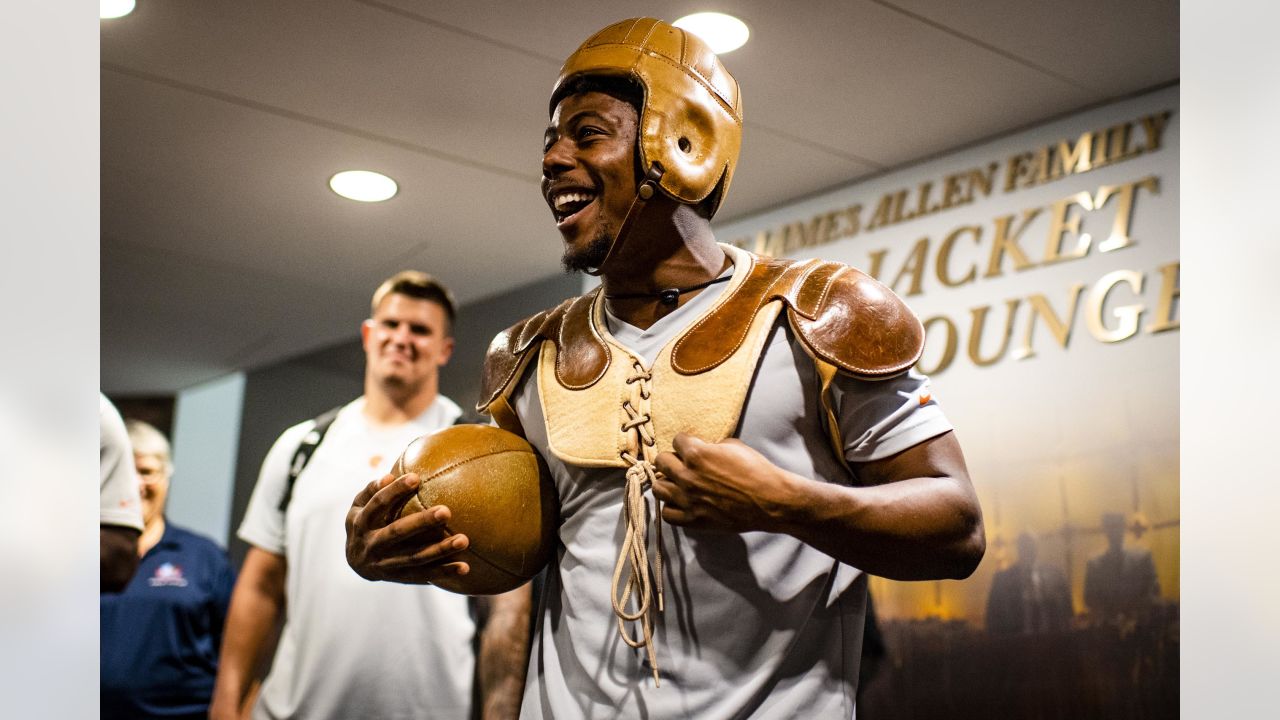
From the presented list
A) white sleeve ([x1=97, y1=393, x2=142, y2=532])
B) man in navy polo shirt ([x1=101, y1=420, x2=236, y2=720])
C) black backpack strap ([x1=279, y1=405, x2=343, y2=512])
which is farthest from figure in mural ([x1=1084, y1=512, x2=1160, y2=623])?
man in navy polo shirt ([x1=101, y1=420, x2=236, y2=720])

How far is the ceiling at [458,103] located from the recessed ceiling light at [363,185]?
5 cm

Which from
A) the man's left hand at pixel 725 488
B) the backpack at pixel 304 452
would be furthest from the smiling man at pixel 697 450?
the backpack at pixel 304 452

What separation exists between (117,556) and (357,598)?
0.66m

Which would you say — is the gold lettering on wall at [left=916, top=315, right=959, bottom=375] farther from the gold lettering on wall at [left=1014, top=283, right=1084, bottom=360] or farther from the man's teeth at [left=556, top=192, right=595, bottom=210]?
the man's teeth at [left=556, top=192, right=595, bottom=210]

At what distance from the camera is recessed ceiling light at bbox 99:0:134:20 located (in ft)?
10.8

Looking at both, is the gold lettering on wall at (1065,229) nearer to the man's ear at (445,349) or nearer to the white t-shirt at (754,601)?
the man's ear at (445,349)

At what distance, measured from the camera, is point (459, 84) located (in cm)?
369

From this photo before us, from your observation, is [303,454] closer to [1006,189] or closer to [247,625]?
[247,625]

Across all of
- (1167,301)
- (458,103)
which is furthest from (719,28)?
(1167,301)

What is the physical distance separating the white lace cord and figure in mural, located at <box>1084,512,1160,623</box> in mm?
2275
